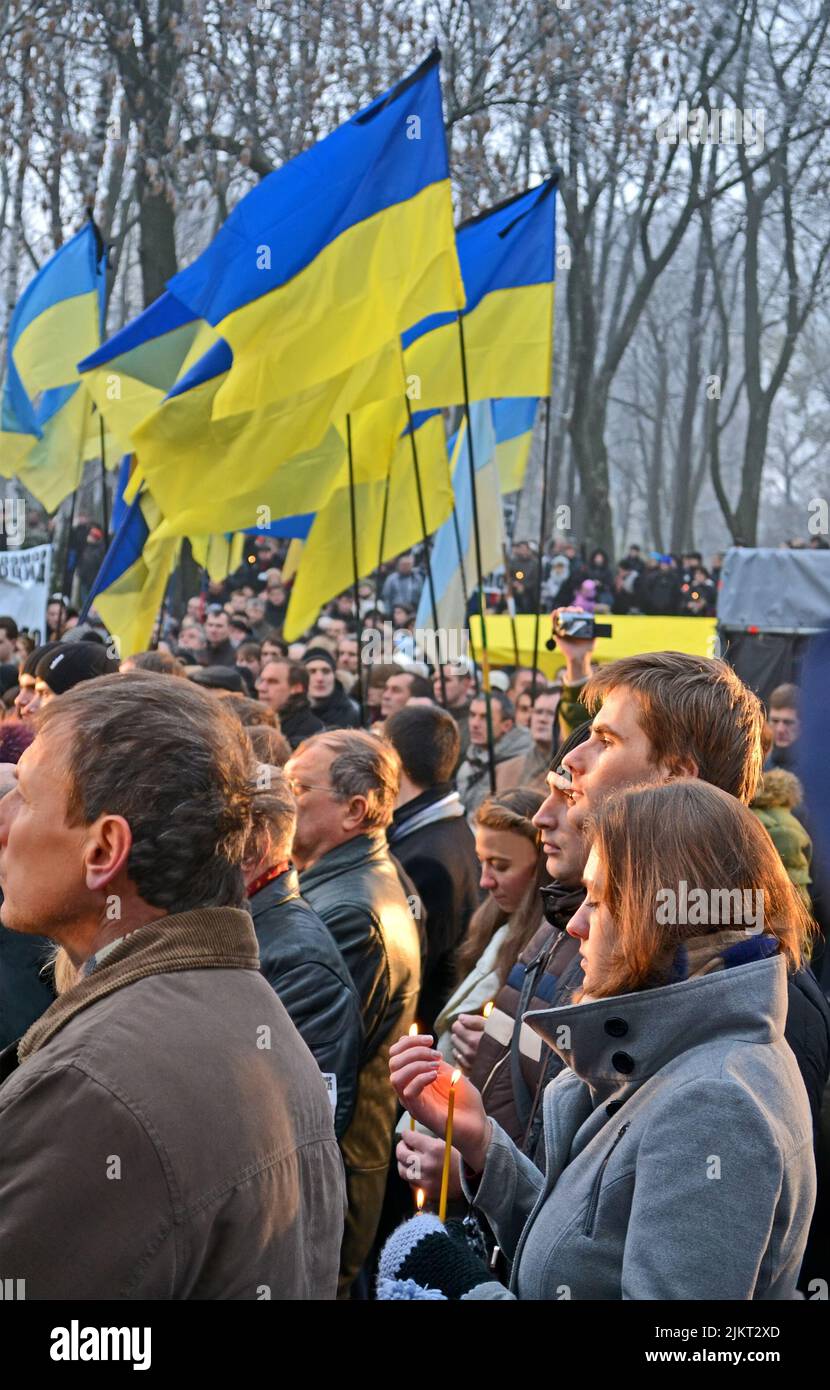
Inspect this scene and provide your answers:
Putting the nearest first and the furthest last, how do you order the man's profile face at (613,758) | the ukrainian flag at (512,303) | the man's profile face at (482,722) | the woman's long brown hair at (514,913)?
the man's profile face at (613,758) → the woman's long brown hair at (514,913) → the man's profile face at (482,722) → the ukrainian flag at (512,303)

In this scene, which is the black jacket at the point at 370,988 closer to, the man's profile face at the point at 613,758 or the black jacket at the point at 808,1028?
the man's profile face at the point at 613,758

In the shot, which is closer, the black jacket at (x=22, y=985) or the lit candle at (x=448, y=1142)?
the lit candle at (x=448, y=1142)

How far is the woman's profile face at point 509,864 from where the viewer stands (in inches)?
167

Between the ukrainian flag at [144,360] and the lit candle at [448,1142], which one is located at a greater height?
the ukrainian flag at [144,360]

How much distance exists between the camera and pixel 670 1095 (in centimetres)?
203

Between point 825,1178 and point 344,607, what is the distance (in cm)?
1427

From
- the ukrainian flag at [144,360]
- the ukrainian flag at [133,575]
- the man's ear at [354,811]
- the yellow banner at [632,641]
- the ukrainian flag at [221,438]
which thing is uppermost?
the ukrainian flag at [144,360]

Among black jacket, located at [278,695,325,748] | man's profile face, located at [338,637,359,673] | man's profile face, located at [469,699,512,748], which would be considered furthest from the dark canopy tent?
black jacket, located at [278,695,325,748]

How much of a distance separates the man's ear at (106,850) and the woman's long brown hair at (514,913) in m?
2.01

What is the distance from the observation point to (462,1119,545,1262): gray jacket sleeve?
2.51 m

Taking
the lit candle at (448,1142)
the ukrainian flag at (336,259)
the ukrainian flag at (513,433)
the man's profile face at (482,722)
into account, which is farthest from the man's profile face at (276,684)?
the lit candle at (448,1142)

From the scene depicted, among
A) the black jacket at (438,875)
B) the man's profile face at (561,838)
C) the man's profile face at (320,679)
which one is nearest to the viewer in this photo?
the man's profile face at (561,838)
